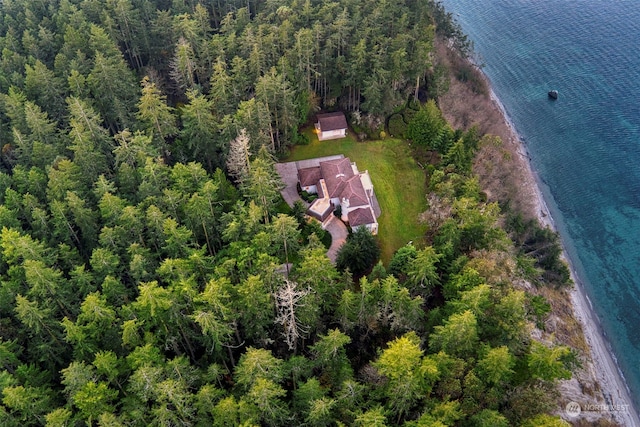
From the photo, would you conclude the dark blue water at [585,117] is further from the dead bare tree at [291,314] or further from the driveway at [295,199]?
the dead bare tree at [291,314]

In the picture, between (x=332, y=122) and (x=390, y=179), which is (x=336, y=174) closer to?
(x=390, y=179)

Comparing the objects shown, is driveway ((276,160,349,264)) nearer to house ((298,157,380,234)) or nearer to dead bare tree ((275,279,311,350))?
house ((298,157,380,234))

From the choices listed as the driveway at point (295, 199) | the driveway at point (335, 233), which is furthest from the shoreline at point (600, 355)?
the driveway at point (295, 199)

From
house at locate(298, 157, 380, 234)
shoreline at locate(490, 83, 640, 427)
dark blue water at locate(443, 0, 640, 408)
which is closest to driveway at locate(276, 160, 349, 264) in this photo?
house at locate(298, 157, 380, 234)

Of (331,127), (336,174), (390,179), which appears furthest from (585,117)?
(336,174)

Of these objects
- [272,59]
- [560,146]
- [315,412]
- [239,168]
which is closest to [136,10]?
[272,59]

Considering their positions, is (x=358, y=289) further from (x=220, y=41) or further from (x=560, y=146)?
(x=560, y=146)
